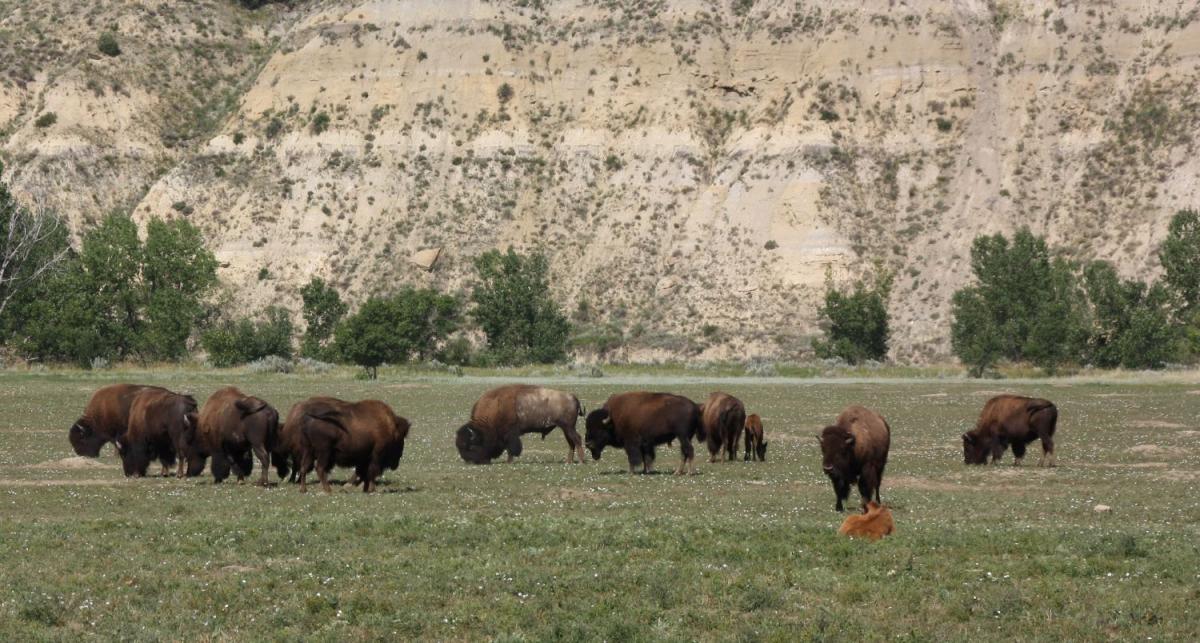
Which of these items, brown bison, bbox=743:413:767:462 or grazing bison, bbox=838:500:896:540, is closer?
grazing bison, bbox=838:500:896:540

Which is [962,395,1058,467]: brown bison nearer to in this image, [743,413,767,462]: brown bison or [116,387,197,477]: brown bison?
[743,413,767,462]: brown bison

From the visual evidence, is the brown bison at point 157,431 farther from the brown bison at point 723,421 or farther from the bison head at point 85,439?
the brown bison at point 723,421

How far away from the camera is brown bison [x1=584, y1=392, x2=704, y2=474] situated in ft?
109

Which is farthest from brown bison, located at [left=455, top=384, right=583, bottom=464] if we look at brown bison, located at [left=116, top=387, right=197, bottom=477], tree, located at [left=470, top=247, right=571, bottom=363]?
tree, located at [left=470, top=247, right=571, bottom=363]

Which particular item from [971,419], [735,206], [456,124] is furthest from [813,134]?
[971,419]

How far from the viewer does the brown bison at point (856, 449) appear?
24484 mm

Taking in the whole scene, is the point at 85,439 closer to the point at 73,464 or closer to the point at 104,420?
the point at 73,464

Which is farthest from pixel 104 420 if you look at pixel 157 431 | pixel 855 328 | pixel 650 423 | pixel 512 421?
pixel 855 328

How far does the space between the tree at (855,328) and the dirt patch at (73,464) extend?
72.7 metres

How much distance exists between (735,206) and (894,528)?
97.5 metres

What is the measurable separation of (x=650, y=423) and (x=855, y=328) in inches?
2853

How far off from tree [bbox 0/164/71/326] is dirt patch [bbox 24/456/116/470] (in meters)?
60.4

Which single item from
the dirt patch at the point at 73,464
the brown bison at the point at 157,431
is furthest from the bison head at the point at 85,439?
the brown bison at the point at 157,431

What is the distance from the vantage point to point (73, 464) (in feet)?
117
